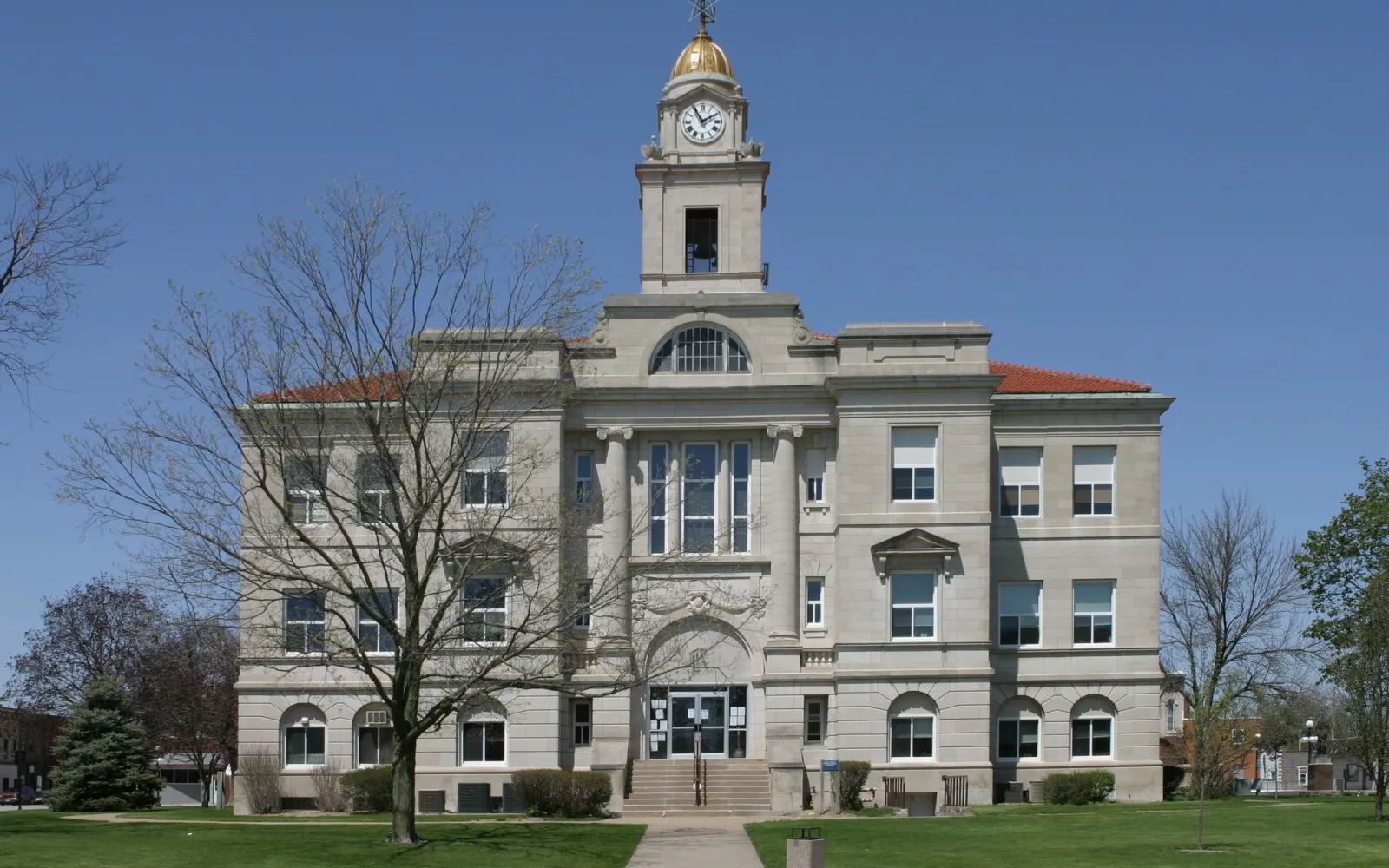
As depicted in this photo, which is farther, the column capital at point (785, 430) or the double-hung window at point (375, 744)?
the column capital at point (785, 430)

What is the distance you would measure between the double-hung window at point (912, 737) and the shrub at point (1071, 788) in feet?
11.2

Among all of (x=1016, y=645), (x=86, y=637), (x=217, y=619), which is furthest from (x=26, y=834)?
(x=86, y=637)

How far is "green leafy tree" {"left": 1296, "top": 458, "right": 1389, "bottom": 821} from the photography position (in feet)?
126

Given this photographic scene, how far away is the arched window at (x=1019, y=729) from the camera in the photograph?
4741 cm

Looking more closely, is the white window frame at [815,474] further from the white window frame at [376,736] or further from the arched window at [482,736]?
A: the white window frame at [376,736]

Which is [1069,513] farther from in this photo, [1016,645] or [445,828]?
[445,828]

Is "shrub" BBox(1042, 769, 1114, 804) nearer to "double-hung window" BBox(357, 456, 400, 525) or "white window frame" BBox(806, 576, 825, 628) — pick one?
A: "white window frame" BBox(806, 576, 825, 628)

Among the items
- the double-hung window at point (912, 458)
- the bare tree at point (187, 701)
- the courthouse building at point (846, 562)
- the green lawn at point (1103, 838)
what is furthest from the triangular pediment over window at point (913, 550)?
the bare tree at point (187, 701)

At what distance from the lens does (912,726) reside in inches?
1797

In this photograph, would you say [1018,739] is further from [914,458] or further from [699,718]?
[699,718]

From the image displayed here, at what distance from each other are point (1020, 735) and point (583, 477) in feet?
47.7

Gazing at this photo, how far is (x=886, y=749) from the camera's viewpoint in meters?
45.2

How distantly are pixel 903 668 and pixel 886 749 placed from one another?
226cm

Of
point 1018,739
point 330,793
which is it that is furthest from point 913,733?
point 330,793
